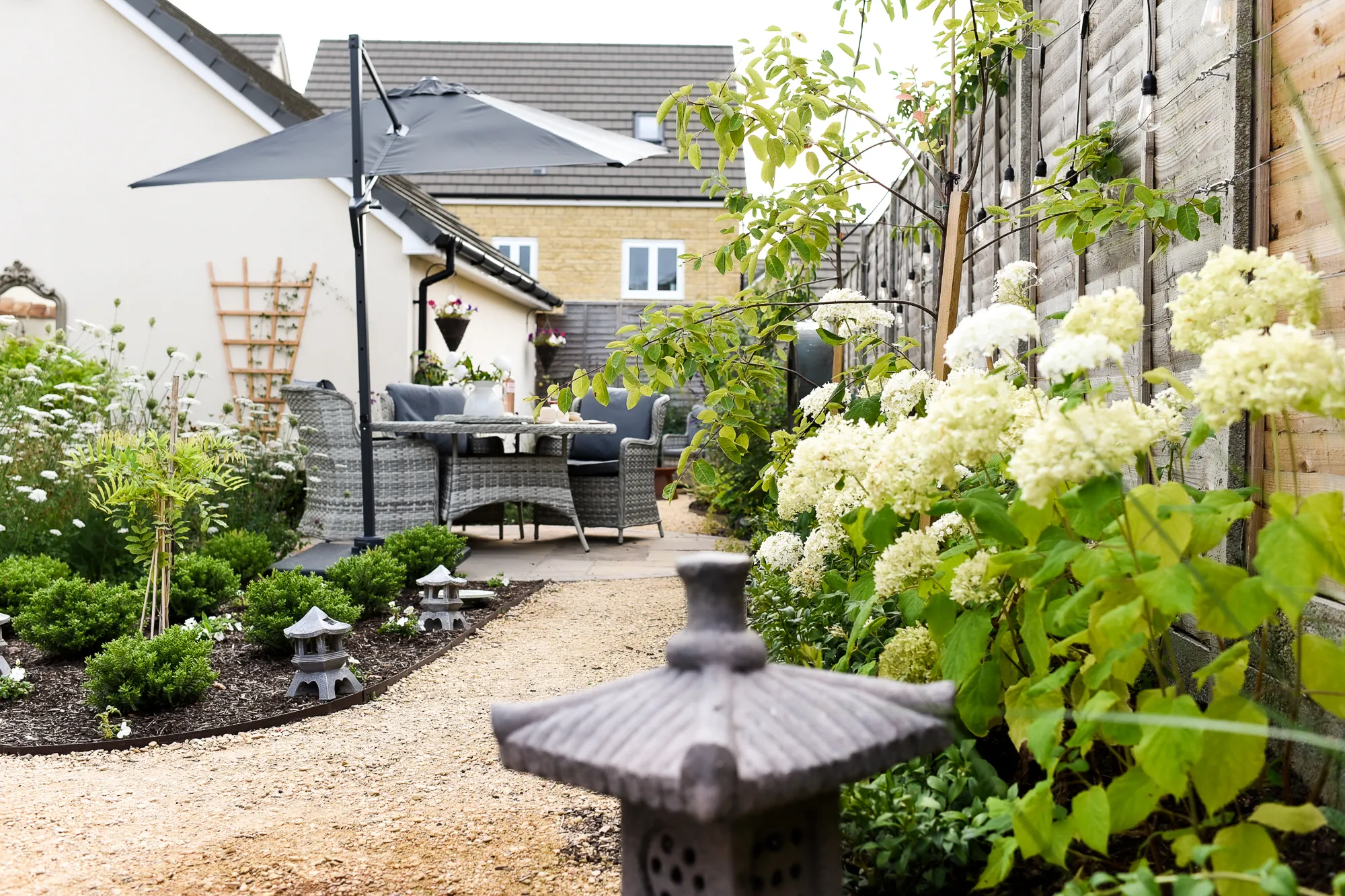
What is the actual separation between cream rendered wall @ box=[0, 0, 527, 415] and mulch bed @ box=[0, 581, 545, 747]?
429cm

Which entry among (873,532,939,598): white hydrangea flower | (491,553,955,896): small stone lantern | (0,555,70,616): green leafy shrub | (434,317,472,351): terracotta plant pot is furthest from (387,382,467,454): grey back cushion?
(491,553,955,896): small stone lantern

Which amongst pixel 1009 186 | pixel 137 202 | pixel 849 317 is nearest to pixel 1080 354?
pixel 849 317

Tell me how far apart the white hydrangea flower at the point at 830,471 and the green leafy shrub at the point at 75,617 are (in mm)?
2569

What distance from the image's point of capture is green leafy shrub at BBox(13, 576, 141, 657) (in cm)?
339

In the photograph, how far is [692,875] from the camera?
1.04 meters

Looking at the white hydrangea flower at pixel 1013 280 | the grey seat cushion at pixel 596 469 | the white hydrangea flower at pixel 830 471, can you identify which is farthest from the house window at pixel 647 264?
the white hydrangea flower at pixel 830 471

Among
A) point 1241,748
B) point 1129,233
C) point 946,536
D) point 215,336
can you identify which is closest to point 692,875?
point 1241,748

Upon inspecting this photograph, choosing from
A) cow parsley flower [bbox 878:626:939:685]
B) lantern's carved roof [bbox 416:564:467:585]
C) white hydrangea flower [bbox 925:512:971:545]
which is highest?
white hydrangea flower [bbox 925:512:971:545]

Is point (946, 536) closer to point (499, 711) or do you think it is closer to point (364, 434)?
point (499, 711)

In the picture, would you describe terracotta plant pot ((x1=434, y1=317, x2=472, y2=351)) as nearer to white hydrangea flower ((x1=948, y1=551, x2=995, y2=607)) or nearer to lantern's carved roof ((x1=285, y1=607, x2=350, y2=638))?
lantern's carved roof ((x1=285, y1=607, x2=350, y2=638))

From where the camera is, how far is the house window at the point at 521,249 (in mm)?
15148

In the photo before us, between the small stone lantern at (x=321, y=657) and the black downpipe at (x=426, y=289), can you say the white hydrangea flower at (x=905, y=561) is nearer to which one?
the small stone lantern at (x=321, y=657)

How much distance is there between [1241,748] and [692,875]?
62cm

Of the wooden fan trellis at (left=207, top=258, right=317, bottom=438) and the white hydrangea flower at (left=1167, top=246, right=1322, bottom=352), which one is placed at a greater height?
the wooden fan trellis at (left=207, top=258, right=317, bottom=438)
